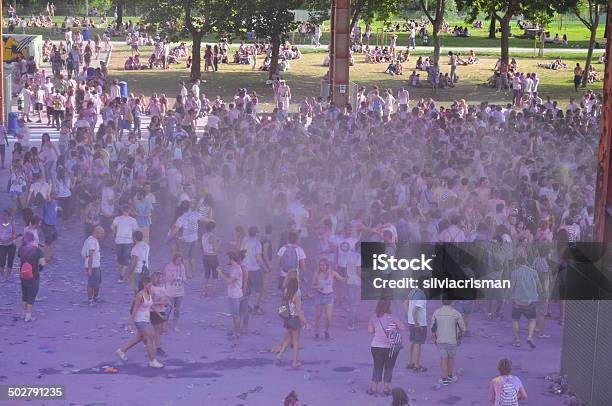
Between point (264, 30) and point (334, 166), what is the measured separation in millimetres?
25900

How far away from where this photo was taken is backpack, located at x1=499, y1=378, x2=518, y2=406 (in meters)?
11.7

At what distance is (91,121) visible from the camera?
3000 centimetres

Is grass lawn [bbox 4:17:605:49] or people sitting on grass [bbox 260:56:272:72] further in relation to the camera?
grass lawn [bbox 4:17:605:49]

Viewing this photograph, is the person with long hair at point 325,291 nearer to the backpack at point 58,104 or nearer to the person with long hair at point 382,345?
the person with long hair at point 382,345

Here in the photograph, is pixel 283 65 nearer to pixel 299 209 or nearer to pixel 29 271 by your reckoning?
pixel 299 209

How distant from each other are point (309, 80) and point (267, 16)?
15.9 ft

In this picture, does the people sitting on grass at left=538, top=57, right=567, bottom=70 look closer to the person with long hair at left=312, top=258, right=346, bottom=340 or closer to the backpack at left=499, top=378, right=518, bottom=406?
the person with long hair at left=312, top=258, right=346, bottom=340

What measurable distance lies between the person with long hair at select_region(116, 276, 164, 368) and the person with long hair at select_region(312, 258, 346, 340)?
2444 mm

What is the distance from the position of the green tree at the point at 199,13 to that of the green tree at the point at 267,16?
49 centimetres

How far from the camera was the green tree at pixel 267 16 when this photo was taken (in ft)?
150

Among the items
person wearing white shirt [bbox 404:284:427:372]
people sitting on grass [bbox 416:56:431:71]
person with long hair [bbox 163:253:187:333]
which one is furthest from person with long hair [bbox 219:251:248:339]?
people sitting on grass [bbox 416:56:431:71]

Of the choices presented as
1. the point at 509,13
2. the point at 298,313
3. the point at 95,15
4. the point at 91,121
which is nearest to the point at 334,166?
the point at 298,313

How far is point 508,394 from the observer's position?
11672 mm

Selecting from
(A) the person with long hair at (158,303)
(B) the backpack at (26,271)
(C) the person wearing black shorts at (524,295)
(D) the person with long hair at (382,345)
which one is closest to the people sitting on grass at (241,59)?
(B) the backpack at (26,271)
